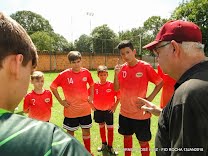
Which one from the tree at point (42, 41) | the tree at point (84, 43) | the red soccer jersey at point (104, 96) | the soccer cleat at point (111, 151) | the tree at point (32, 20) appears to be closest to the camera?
the soccer cleat at point (111, 151)

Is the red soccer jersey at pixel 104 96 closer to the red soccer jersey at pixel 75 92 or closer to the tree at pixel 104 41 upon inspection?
the red soccer jersey at pixel 75 92

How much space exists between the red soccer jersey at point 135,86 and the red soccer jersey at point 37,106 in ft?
5.32

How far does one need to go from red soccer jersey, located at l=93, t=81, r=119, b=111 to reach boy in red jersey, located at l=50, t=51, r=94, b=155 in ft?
2.43

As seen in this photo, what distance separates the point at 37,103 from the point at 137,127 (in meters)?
2.12

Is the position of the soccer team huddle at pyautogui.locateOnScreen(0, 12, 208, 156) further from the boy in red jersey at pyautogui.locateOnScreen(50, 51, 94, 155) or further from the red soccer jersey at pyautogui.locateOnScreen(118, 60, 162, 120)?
the boy in red jersey at pyautogui.locateOnScreen(50, 51, 94, 155)

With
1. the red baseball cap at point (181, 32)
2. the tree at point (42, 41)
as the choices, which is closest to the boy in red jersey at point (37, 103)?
the red baseball cap at point (181, 32)

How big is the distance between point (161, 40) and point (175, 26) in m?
0.18

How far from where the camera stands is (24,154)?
0.95 metres

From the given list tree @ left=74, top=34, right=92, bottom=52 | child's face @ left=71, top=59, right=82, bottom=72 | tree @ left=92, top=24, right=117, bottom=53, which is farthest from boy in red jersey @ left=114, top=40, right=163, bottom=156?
tree @ left=74, top=34, right=92, bottom=52

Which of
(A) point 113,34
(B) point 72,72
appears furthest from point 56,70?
(A) point 113,34

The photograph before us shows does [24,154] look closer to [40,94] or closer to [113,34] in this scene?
[40,94]

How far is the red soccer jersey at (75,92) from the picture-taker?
20.3ft

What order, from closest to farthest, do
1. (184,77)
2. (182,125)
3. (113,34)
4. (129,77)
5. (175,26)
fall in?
(182,125), (184,77), (175,26), (129,77), (113,34)

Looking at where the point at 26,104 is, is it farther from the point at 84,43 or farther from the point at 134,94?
the point at 84,43
